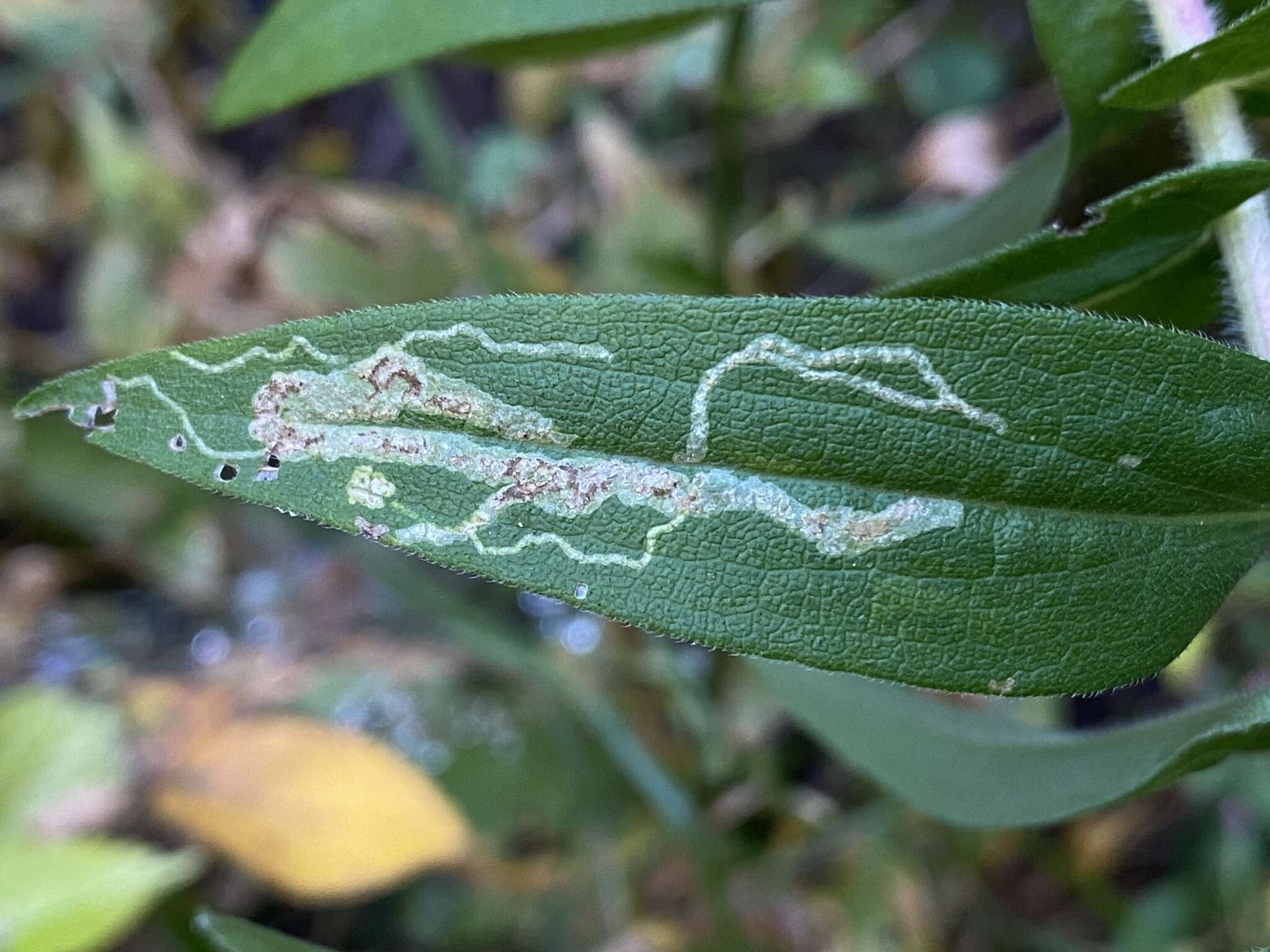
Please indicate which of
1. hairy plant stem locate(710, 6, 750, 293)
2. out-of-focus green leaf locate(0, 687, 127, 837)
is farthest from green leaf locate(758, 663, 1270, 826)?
out-of-focus green leaf locate(0, 687, 127, 837)

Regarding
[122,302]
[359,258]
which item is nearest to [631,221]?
[359,258]

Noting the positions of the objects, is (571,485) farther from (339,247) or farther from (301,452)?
(339,247)

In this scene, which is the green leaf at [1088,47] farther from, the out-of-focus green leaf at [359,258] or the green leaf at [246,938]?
the out-of-focus green leaf at [359,258]

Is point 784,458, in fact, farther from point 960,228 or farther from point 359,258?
point 359,258

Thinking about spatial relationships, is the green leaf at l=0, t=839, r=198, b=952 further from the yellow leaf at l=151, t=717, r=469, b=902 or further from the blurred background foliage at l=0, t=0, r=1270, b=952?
the yellow leaf at l=151, t=717, r=469, b=902

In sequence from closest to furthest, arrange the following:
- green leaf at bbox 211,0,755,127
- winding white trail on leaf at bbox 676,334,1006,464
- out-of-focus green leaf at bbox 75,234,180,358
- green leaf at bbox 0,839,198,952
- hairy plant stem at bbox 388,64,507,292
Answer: winding white trail on leaf at bbox 676,334,1006,464
green leaf at bbox 211,0,755,127
green leaf at bbox 0,839,198,952
hairy plant stem at bbox 388,64,507,292
out-of-focus green leaf at bbox 75,234,180,358

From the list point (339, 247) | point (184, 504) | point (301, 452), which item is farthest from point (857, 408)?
point (184, 504)

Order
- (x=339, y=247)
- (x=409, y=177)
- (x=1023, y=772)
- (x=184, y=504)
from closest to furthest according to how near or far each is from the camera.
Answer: (x=1023, y=772), (x=339, y=247), (x=184, y=504), (x=409, y=177)
